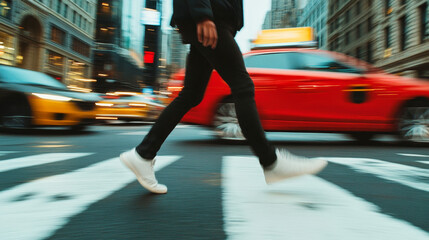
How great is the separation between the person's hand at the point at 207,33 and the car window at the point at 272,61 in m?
3.54

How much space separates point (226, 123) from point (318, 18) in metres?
60.9

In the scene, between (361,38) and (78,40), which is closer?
(361,38)

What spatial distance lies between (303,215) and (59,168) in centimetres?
209

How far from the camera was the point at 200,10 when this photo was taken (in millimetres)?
1778

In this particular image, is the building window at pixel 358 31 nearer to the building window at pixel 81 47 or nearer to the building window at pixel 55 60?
the building window at pixel 55 60

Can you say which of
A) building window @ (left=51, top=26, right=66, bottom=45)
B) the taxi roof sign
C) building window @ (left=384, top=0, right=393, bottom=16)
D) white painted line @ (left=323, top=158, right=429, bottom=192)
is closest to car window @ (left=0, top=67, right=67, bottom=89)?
the taxi roof sign

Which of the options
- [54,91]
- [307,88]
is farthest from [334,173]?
[54,91]

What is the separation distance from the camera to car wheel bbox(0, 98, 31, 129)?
6438 mm

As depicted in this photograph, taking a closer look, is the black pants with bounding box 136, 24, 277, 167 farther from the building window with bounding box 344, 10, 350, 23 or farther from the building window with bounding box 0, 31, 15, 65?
the building window with bounding box 344, 10, 350, 23

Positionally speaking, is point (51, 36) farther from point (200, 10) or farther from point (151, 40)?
point (151, 40)

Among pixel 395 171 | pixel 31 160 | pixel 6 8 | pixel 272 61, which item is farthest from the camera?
pixel 6 8

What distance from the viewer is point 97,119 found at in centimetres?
760

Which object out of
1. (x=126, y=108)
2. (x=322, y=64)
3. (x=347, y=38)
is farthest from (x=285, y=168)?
(x=347, y=38)

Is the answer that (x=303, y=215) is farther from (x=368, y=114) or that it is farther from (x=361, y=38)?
(x=361, y=38)
